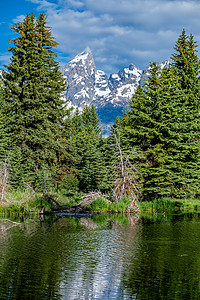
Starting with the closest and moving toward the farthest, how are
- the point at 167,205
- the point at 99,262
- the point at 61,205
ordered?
the point at 99,262
the point at 61,205
the point at 167,205

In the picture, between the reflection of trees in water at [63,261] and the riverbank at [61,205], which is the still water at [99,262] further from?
the riverbank at [61,205]

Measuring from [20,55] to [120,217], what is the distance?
22.6m

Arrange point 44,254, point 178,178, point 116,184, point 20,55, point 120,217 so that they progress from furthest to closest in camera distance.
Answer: point 20,55 < point 178,178 < point 116,184 < point 120,217 < point 44,254

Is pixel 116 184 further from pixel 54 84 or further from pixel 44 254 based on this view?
pixel 54 84

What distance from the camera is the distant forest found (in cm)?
3072

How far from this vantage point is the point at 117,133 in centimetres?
3625

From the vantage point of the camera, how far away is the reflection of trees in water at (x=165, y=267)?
27.3ft

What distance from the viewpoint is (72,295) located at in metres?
8.09

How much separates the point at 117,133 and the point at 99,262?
25729mm

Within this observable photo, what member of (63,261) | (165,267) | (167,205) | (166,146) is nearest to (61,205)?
(167,205)

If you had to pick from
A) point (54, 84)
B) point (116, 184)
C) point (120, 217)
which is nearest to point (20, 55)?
point (54, 84)

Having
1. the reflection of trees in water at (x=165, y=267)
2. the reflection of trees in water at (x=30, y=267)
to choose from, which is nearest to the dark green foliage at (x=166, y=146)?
the reflection of trees in water at (x=165, y=267)

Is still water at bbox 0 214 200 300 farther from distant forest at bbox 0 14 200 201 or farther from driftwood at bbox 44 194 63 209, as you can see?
distant forest at bbox 0 14 200 201

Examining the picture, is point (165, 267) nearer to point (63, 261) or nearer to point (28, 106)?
point (63, 261)
